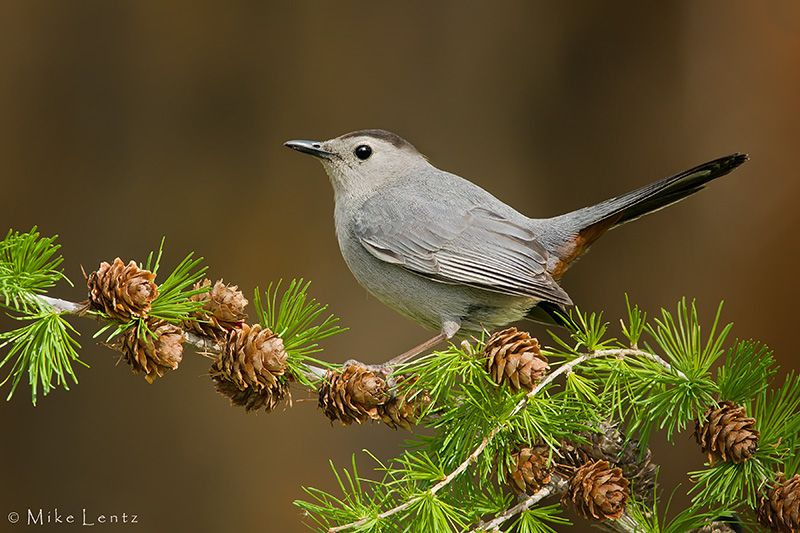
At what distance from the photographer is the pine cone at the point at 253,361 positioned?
100cm

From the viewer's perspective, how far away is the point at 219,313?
3.56 feet

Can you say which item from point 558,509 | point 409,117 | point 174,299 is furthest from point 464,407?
point 409,117

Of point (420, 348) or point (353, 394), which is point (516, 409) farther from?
point (420, 348)

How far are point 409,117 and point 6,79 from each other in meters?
1.34

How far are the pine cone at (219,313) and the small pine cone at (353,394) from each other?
0.17 m

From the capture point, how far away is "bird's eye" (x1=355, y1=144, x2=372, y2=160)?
171 centimetres

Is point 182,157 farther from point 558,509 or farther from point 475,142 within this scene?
point 558,509

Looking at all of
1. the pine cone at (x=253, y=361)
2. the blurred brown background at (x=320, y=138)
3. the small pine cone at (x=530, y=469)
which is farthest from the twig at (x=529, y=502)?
the blurred brown background at (x=320, y=138)

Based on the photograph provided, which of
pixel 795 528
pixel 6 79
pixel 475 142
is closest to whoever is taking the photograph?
pixel 795 528

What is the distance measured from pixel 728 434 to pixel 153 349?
76 centimetres

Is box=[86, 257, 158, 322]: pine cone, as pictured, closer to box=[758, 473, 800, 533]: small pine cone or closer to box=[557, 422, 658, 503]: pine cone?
box=[557, 422, 658, 503]: pine cone

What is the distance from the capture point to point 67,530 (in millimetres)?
2424

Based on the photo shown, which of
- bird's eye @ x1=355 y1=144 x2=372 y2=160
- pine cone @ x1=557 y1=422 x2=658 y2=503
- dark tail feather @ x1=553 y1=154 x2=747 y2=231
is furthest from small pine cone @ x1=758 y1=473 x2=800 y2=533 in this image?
bird's eye @ x1=355 y1=144 x2=372 y2=160

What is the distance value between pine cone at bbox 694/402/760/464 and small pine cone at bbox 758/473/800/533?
51 millimetres
